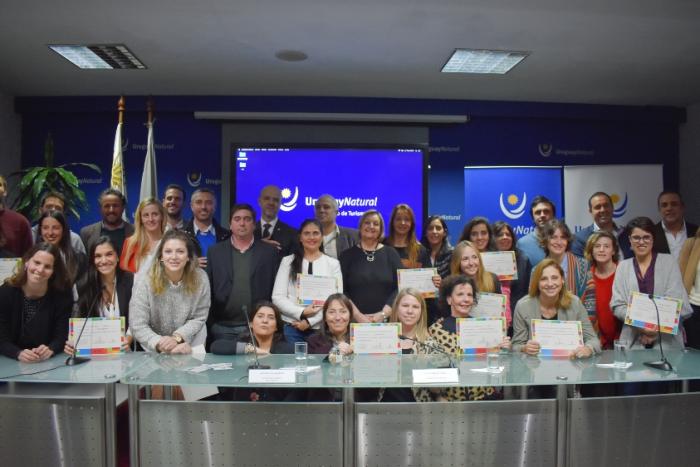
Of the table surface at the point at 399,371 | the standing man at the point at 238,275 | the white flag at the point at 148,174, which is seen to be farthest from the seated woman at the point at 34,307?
the white flag at the point at 148,174

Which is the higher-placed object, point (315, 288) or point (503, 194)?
point (503, 194)

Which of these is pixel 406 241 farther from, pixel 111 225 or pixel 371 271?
pixel 111 225

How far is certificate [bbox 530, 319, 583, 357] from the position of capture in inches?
112

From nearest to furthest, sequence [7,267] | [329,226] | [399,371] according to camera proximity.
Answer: [399,371], [7,267], [329,226]

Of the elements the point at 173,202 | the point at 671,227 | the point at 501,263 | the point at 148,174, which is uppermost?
the point at 148,174

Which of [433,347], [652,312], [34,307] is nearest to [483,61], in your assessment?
[652,312]

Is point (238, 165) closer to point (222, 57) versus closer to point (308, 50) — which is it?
point (222, 57)

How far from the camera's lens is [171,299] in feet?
9.82

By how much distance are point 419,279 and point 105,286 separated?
2.02 meters

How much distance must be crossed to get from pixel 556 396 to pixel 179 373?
5.57ft

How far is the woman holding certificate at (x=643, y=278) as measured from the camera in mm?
3393

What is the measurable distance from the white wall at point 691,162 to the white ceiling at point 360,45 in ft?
1.63

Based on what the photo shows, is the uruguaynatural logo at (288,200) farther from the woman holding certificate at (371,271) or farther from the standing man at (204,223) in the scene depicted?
the woman holding certificate at (371,271)

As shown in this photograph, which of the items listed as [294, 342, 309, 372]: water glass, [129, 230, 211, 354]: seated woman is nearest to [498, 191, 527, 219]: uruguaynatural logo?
[129, 230, 211, 354]: seated woman
